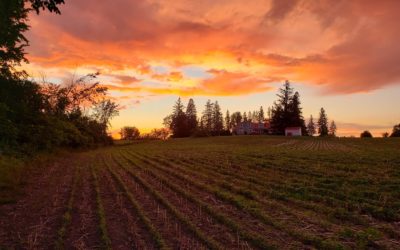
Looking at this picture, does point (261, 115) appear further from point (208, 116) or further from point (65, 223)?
point (65, 223)

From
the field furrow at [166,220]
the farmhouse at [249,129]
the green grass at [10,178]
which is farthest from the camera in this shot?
the farmhouse at [249,129]

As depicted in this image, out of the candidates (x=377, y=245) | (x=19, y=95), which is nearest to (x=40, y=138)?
(x=19, y=95)

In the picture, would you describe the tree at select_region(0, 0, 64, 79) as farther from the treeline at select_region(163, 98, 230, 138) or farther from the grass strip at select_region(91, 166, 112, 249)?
the treeline at select_region(163, 98, 230, 138)

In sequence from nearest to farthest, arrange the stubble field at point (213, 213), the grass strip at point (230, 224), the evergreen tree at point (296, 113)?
the grass strip at point (230, 224) < the stubble field at point (213, 213) < the evergreen tree at point (296, 113)

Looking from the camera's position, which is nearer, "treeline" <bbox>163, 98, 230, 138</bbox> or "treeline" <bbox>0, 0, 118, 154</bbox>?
"treeline" <bbox>0, 0, 118, 154</bbox>

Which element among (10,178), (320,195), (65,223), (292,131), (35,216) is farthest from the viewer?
(292,131)

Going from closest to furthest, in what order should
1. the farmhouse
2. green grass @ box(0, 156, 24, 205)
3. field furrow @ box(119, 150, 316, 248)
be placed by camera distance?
field furrow @ box(119, 150, 316, 248) < green grass @ box(0, 156, 24, 205) < the farmhouse

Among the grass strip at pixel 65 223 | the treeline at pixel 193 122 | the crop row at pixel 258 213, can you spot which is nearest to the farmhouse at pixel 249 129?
the treeline at pixel 193 122

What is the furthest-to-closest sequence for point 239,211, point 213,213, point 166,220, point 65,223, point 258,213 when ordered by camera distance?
point 239,211, point 213,213, point 258,213, point 166,220, point 65,223

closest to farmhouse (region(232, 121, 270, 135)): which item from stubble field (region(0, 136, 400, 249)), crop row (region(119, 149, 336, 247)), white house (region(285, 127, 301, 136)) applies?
white house (region(285, 127, 301, 136))

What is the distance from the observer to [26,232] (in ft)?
31.2

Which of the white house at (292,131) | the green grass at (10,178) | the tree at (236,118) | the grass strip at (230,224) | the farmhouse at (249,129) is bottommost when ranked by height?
the grass strip at (230,224)

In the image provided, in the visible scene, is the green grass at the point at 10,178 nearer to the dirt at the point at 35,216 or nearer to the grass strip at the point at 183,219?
the dirt at the point at 35,216

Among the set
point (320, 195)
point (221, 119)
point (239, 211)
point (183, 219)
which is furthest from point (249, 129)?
point (183, 219)
